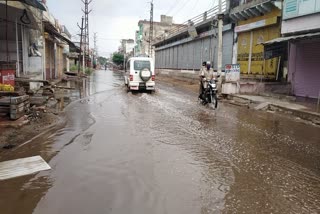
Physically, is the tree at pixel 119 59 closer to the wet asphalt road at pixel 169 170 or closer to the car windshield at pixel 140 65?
the car windshield at pixel 140 65

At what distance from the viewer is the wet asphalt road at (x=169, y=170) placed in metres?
4.17

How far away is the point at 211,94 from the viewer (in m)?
14.1

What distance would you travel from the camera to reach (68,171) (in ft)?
17.5

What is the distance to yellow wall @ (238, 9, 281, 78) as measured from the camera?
2000 centimetres

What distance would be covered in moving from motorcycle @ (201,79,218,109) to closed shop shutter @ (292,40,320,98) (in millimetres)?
5887

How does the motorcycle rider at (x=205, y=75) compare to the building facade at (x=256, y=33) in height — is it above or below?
below

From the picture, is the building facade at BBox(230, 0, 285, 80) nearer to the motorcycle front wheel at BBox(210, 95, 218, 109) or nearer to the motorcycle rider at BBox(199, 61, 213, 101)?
the motorcycle rider at BBox(199, 61, 213, 101)

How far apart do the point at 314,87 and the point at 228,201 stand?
14304 mm

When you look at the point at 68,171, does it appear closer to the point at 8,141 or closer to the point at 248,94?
the point at 8,141

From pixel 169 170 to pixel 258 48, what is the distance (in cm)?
1843

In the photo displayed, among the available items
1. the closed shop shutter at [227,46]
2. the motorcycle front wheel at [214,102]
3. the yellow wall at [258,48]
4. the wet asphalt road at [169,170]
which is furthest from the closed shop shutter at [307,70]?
the closed shop shutter at [227,46]

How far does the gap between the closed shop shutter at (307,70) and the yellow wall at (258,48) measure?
2.24m

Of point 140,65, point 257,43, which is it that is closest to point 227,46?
point 257,43

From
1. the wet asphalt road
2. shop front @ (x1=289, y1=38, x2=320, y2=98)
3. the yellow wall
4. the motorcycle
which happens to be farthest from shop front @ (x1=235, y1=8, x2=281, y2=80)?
the wet asphalt road
